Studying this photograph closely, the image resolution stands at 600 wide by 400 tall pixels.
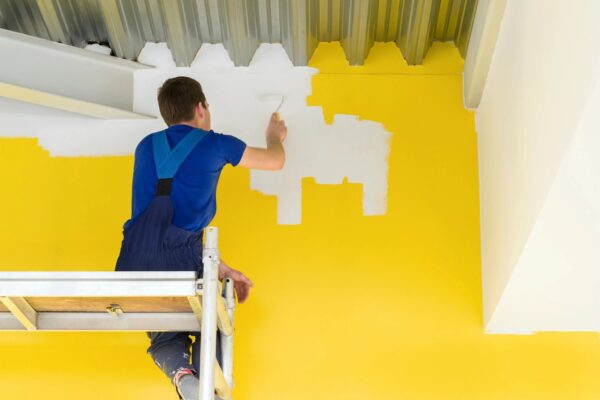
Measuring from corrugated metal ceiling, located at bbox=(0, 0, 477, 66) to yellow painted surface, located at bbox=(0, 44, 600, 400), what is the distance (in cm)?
12

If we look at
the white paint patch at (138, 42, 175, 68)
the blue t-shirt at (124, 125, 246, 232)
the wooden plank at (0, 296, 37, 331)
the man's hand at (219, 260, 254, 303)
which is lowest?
the wooden plank at (0, 296, 37, 331)

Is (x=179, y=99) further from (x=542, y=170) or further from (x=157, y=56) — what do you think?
(x=542, y=170)

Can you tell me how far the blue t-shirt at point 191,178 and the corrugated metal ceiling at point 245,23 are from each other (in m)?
0.77

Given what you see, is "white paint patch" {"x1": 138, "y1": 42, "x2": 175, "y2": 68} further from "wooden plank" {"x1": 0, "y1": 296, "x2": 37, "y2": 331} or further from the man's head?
"wooden plank" {"x1": 0, "y1": 296, "x2": 37, "y2": 331}

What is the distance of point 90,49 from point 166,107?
2.72 ft

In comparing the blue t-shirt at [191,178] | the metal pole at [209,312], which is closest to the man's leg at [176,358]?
the metal pole at [209,312]

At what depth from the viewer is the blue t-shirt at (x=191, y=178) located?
315cm

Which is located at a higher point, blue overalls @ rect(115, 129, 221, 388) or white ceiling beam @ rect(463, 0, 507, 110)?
white ceiling beam @ rect(463, 0, 507, 110)

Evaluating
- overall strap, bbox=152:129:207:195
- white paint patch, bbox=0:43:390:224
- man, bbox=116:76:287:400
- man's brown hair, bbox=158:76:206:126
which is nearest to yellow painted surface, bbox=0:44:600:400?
white paint patch, bbox=0:43:390:224

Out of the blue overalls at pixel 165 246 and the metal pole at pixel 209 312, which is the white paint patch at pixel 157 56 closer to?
the blue overalls at pixel 165 246

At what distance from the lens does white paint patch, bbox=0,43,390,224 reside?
384cm

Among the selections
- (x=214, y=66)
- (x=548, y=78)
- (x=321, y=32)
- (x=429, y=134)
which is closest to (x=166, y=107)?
(x=214, y=66)

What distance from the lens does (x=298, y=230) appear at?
12.4 feet

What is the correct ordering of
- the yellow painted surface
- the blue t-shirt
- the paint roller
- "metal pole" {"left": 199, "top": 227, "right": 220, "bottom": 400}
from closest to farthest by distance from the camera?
"metal pole" {"left": 199, "top": 227, "right": 220, "bottom": 400}, the blue t-shirt, the yellow painted surface, the paint roller
